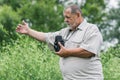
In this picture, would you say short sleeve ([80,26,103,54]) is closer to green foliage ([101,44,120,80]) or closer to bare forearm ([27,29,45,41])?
bare forearm ([27,29,45,41])

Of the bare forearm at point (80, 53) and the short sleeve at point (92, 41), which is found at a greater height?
the short sleeve at point (92, 41)

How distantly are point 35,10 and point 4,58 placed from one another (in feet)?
51.2

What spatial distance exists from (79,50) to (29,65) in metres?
2.80

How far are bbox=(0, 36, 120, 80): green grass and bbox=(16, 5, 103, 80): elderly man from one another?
2374 millimetres

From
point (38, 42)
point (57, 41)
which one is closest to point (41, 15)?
point (38, 42)

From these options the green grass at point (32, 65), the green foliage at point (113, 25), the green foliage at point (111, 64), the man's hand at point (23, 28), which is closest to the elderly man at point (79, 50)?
the man's hand at point (23, 28)

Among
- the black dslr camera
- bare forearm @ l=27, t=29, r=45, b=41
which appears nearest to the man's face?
the black dslr camera

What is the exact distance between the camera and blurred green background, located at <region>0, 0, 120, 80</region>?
831 cm

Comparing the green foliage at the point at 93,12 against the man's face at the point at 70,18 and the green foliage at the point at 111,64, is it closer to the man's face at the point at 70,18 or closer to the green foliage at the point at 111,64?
the green foliage at the point at 111,64

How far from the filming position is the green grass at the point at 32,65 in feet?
26.9

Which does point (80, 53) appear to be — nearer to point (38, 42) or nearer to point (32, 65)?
point (32, 65)

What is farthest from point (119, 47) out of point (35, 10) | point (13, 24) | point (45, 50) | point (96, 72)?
point (35, 10)

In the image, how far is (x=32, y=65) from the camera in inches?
326

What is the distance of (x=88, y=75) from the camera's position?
5688 mm
